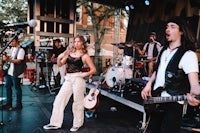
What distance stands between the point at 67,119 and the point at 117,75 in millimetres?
2220

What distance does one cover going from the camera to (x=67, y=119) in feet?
16.1

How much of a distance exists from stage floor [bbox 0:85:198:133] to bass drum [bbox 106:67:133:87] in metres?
0.61

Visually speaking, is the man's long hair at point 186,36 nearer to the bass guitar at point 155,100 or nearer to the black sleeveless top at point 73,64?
the bass guitar at point 155,100

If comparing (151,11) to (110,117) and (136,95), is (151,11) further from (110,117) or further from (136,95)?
(110,117)

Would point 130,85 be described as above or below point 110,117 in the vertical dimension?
above

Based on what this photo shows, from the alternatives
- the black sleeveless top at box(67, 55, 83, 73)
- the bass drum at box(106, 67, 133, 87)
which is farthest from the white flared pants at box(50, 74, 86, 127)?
the bass drum at box(106, 67, 133, 87)

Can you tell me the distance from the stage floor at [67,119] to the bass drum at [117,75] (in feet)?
2.01

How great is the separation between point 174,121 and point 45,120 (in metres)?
3.15

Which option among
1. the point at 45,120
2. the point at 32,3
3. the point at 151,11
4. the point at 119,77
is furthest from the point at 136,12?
the point at 45,120

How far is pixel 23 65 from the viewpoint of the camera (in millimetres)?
5461

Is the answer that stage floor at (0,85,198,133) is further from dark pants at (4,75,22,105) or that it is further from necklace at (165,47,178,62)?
necklace at (165,47,178,62)

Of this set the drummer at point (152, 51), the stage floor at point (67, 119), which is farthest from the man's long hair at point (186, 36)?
the drummer at point (152, 51)

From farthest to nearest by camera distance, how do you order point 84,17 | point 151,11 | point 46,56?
point 84,17
point 151,11
point 46,56

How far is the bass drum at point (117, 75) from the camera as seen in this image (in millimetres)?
6588
